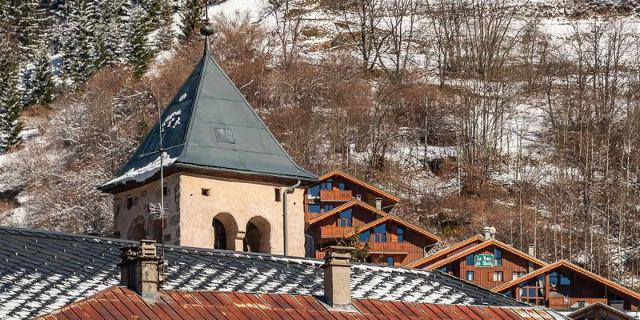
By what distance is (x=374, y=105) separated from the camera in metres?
95.0

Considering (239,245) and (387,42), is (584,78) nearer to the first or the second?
(387,42)

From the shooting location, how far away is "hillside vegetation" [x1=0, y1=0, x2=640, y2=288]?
80688 millimetres

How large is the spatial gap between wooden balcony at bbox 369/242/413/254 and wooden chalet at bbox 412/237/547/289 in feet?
14.1

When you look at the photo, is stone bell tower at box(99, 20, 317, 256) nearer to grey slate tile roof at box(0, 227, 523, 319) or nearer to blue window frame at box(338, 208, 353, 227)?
grey slate tile roof at box(0, 227, 523, 319)

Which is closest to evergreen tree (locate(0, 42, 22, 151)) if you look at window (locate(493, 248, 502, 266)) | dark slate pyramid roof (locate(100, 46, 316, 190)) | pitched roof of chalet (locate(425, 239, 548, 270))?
window (locate(493, 248, 502, 266))

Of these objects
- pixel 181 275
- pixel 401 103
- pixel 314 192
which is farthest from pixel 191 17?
pixel 181 275

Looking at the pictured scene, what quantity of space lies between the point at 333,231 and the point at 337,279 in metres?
42.1

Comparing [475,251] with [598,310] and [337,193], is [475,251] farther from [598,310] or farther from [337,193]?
[337,193]

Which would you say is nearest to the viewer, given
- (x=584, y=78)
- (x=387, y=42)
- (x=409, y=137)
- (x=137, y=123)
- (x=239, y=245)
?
(x=239, y=245)

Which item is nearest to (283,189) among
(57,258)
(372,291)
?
(372,291)

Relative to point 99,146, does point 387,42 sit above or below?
above

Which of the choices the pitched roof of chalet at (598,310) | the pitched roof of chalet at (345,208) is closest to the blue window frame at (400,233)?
the pitched roof of chalet at (345,208)

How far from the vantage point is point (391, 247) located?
Answer: 2562 inches

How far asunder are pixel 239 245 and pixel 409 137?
62.3m
